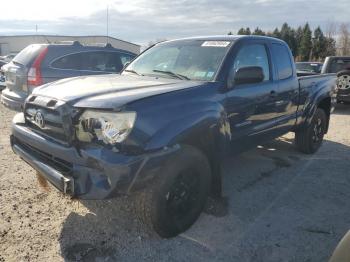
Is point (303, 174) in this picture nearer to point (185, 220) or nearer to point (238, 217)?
point (238, 217)

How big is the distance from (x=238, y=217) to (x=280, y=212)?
0.50 m

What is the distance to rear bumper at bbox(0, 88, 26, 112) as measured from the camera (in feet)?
23.6

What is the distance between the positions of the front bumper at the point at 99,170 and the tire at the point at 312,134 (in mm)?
3696

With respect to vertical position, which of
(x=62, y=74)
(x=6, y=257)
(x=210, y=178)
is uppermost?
(x=62, y=74)

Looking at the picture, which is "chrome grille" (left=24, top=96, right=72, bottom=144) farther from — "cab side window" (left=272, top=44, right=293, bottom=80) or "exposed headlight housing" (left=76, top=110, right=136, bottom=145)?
"cab side window" (left=272, top=44, right=293, bottom=80)

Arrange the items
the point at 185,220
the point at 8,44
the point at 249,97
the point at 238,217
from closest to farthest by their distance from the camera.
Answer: the point at 185,220
the point at 238,217
the point at 249,97
the point at 8,44

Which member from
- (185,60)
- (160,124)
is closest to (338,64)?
(185,60)

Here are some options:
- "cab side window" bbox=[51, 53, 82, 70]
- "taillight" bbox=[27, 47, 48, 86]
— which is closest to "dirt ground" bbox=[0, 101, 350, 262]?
"taillight" bbox=[27, 47, 48, 86]

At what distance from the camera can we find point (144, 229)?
148 inches

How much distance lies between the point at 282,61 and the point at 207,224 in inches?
104

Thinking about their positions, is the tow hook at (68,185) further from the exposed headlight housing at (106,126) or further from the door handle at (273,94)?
the door handle at (273,94)

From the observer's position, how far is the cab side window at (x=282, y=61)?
207 inches

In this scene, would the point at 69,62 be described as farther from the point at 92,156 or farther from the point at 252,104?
the point at 92,156

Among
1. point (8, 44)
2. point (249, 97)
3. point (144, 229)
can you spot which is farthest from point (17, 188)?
point (8, 44)
